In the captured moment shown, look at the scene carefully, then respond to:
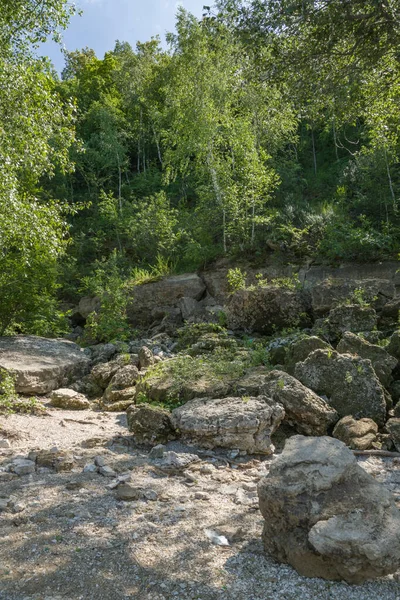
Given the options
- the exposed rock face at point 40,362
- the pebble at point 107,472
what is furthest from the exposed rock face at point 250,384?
the exposed rock face at point 40,362

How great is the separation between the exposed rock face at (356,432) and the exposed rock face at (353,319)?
281cm

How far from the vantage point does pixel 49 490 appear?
436 cm

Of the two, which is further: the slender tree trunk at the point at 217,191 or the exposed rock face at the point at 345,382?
the slender tree trunk at the point at 217,191

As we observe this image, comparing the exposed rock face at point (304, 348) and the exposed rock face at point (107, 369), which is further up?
the exposed rock face at point (304, 348)

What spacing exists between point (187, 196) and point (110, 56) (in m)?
15.1

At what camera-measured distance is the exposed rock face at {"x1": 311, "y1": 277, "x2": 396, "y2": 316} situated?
9.42 m

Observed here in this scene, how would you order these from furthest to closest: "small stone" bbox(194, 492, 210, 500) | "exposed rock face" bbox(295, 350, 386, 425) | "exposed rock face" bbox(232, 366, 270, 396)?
"exposed rock face" bbox(232, 366, 270, 396) < "exposed rock face" bbox(295, 350, 386, 425) < "small stone" bbox(194, 492, 210, 500)

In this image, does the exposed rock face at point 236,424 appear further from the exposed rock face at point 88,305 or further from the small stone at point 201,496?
the exposed rock face at point 88,305

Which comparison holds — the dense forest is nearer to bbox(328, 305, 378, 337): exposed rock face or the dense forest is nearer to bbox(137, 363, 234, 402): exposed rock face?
bbox(137, 363, 234, 402): exposed rock face

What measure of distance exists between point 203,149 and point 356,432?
39.6 ft

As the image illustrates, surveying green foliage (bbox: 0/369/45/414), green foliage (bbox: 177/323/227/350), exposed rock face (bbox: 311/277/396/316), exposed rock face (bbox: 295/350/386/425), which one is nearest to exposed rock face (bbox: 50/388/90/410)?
green foliage (bbox: 0/369/45/414)

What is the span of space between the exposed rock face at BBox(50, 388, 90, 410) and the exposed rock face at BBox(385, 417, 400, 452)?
14.3 feet

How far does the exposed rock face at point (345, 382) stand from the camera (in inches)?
239

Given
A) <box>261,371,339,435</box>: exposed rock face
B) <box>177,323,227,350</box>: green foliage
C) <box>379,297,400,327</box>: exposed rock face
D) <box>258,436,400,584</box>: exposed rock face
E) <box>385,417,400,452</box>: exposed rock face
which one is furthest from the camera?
<box>177,323,227,350</box>: green foliage
